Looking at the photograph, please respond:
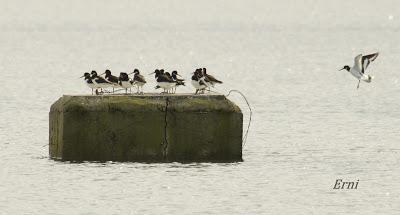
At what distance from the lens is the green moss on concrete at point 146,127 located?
138ft

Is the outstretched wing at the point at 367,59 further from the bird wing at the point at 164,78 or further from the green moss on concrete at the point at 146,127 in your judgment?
the bird wing at the point at 164,78

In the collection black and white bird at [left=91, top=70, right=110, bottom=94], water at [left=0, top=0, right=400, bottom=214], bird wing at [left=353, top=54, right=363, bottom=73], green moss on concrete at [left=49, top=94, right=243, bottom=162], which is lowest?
water at [left=0, top=0, right=400, bottom=214]

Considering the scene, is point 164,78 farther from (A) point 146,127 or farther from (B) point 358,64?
(B) point 358,64

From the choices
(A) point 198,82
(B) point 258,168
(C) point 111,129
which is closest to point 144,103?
(C) point 111,129

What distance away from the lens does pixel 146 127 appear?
4222 cm

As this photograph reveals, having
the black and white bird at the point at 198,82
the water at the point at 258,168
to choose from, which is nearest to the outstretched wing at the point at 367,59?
the water at the point at 258,168

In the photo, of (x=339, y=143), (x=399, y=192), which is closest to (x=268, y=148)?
(x=339, y=143)

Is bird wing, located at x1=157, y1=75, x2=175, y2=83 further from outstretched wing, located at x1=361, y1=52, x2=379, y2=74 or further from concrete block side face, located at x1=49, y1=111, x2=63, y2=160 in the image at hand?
outstretched wing, located at x1=361, y1=52, x2=379, y2=74

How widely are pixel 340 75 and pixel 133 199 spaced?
3109 inches

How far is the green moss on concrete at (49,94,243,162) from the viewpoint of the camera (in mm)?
42031

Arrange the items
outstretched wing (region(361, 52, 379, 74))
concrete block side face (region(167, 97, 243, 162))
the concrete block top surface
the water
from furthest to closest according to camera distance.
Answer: outstretched wing (region(361, 52, 379, 74))
concrete block side face (region(167, 97, 243, 162))
the concrete block top surface
the water

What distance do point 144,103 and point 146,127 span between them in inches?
27.2

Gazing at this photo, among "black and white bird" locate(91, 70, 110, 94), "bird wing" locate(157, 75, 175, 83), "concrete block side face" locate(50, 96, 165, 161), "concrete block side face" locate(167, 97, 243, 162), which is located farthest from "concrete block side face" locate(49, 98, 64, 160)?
"concrete block side face" locate(167, 97, 243, 162)

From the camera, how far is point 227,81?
10869cm
